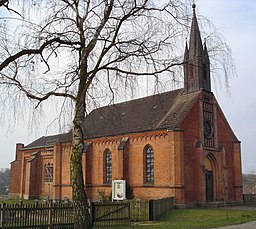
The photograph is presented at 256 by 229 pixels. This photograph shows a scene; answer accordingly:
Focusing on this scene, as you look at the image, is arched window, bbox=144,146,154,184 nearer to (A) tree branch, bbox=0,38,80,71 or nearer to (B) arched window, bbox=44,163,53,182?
(B) arched window, bbox=44,163,53,182

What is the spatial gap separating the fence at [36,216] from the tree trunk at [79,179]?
379 cm

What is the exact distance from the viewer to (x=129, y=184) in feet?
111

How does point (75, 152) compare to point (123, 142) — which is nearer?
point (75, 152)

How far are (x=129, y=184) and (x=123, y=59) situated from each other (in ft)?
70.9

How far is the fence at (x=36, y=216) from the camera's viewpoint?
16016 millimetres

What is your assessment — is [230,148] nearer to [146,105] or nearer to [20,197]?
[146,105]

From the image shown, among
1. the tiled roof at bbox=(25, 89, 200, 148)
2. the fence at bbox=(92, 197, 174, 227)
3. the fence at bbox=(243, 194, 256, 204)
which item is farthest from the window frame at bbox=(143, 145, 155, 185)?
the fence at bbox=(243, 194, 256, 204)

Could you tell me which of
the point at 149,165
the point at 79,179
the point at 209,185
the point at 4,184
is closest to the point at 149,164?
the point at 149,165

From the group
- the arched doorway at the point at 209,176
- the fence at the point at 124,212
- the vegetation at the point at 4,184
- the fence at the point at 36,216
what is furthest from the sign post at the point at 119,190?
the vegetation at the point at 4,184

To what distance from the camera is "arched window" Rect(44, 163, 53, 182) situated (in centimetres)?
4510

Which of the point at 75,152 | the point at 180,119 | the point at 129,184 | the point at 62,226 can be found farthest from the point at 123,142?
the point at 75,152

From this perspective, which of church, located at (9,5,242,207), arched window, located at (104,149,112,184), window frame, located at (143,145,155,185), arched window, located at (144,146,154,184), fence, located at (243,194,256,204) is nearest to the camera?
church, located at (9,5,242,207)

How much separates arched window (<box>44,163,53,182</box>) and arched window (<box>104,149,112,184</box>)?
34.8 ft

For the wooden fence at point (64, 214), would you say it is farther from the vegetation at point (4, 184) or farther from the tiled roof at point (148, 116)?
the vegetation at point (4, 184)
